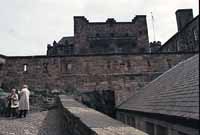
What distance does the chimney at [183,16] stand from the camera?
76.7 ft

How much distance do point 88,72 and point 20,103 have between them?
263 inches

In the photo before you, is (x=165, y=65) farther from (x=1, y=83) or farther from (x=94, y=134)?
(x=94, y=134)

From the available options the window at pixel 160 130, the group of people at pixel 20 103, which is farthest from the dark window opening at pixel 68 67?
the window at pixel 160 130

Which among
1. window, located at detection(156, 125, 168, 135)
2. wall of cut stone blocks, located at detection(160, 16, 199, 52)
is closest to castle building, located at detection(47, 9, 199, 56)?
wall of cut stone blocks, located at detection(160, 16, 199, 52)

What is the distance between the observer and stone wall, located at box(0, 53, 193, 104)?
15312mm

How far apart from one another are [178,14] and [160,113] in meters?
18.2

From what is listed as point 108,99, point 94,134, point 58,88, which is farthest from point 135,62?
point 94,134

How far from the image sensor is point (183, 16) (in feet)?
77.8

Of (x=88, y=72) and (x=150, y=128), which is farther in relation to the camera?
(x=88, y=72)

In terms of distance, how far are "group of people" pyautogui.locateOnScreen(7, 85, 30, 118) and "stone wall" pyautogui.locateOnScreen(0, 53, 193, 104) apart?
4.87m

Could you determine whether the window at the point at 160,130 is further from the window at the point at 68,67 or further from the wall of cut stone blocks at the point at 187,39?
the wall of cut stone blocks at the point at 187,39

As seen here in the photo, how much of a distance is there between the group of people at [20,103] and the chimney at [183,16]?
1844 cm

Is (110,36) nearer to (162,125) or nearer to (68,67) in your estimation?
(68,67)

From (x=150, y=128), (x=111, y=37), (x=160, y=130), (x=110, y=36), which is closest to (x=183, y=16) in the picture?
(x=111, y=37)
